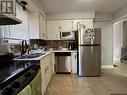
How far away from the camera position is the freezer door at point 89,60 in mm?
5492

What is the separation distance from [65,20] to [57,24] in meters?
0.35

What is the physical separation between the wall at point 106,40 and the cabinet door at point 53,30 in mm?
1772

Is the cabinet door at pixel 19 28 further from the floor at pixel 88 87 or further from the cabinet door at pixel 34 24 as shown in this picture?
the floor at pixel 88 87

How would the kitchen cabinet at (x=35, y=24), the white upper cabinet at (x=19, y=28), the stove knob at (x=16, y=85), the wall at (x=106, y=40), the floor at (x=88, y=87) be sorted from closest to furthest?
1. the stove knob at (x=16, y=85)
2. the white upper cabinet at (x=19, y=28)
3. the floor at (x=88, y=87)
4. the kitchen cabinet at (x=35, y=24)
5. the wall at (x=106, y=40)

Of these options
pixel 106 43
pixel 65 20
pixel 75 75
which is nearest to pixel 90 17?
pixel 65 20

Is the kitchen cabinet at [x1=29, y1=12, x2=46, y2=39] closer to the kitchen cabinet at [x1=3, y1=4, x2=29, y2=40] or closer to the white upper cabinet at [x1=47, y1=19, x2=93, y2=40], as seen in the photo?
the kitchen cabinet at [x1=3, y1=4, x2=29, y2=40]

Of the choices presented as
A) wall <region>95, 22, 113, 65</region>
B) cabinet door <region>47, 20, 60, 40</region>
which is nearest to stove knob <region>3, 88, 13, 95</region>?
cabinet door <region>47, 20, 60, 40</region>

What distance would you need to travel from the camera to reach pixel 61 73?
19.5 ft

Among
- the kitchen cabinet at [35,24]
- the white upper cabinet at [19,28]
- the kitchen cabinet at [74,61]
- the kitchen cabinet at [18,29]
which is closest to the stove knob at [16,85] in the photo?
the kitchen cabinet at [18,29]

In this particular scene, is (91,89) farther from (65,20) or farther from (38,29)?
(65,20)

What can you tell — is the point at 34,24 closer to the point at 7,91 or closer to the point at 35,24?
the point at 35,24

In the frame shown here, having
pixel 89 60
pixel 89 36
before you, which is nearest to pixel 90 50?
pixel 89 60

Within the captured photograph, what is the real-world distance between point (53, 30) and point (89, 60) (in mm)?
1911

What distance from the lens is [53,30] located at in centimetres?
633
